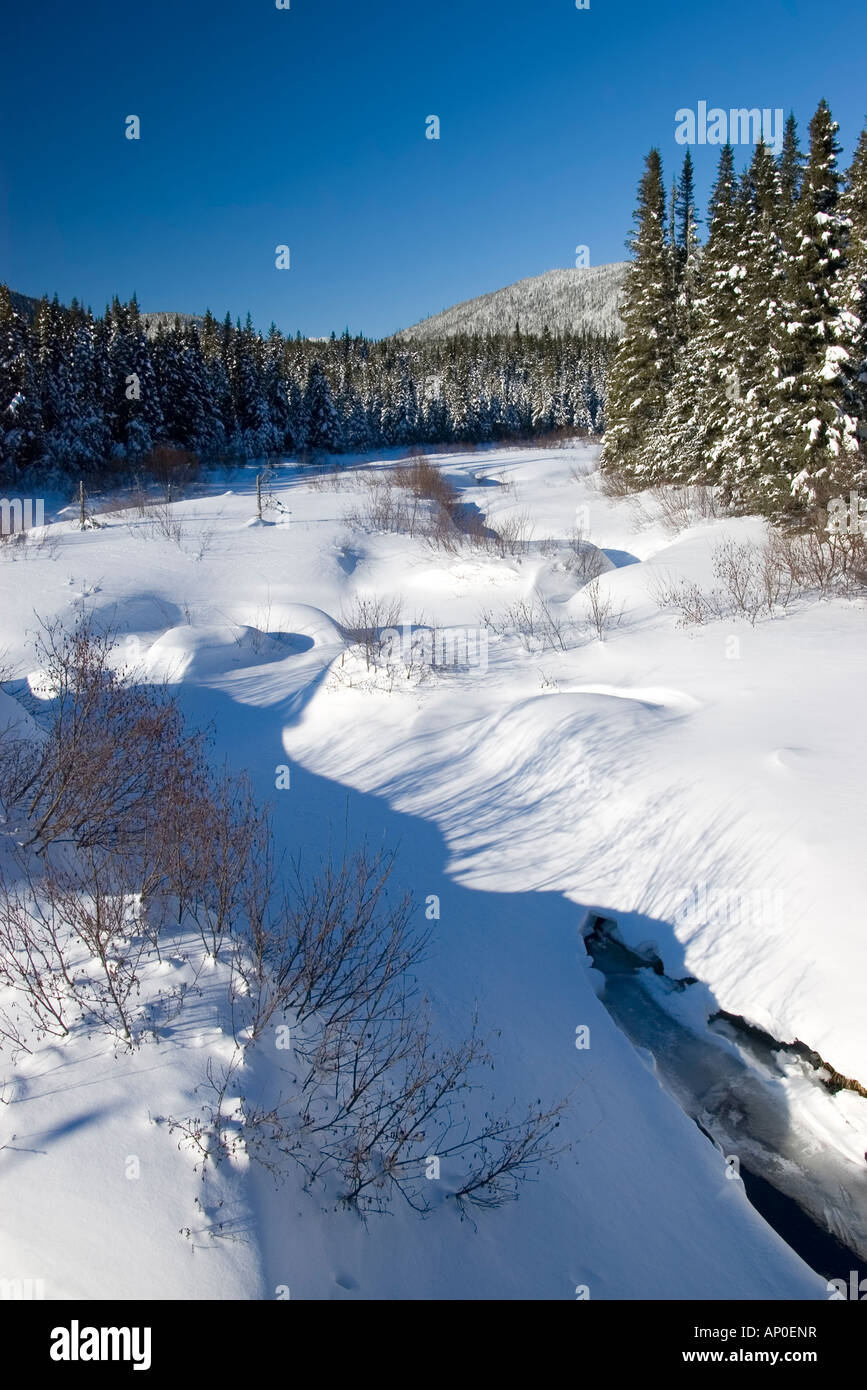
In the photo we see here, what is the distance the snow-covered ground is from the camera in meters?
3.79

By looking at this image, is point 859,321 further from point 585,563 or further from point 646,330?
point 646,330

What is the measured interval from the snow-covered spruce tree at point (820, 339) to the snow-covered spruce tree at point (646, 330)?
38.5 ft

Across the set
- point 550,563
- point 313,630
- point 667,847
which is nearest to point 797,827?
point 667,847

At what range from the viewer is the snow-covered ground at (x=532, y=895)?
3785 mm

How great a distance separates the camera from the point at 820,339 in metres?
18.4

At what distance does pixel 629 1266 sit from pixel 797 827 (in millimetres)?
4639

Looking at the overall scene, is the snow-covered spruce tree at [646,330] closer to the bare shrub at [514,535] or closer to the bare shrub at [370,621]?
the bare shrub at [514,535]

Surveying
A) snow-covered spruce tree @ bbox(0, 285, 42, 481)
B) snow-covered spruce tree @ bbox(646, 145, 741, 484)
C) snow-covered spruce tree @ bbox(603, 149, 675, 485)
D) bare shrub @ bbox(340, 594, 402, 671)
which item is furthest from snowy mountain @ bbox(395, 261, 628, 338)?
bare shrub @ bbox(340, 594, 402, 671)

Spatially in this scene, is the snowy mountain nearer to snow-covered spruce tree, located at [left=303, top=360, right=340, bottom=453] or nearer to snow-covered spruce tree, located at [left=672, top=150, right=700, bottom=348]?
snow-covered spruce tree, located at [left=303, top=360, right=340, bottom=453]

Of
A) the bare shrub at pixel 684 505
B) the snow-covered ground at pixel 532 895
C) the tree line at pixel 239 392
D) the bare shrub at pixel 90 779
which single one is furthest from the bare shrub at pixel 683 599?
the tree line at pixel 239 392

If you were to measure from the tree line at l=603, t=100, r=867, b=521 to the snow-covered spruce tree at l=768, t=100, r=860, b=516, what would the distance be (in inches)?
1.4

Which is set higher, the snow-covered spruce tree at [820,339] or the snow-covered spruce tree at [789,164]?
the snow-covered spruce tree at [789,164]
